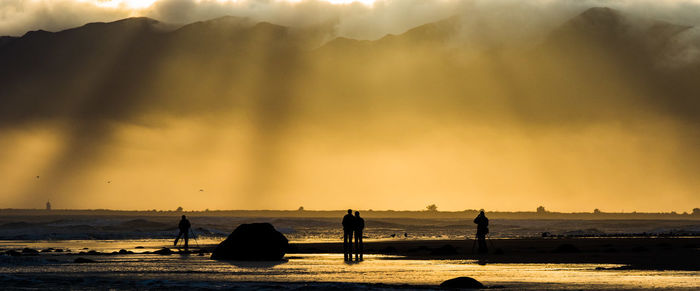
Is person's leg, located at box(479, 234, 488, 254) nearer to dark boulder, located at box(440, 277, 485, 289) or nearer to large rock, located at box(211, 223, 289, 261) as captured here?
large rock, located at box(211, 223, 289, 261)

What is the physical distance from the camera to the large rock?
40.7 metres

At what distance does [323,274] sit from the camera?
30.0m

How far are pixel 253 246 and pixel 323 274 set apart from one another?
11.6 meters

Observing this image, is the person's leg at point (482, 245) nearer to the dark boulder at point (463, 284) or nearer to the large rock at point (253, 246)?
the large rock at point (253, 246)

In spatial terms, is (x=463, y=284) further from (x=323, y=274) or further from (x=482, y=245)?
(x=482, y=245)

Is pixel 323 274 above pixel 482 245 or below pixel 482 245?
below

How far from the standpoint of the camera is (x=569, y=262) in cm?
3566

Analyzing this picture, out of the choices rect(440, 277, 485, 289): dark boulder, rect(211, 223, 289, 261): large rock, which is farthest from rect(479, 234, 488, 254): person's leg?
rect(440, 277, 485, 289): dark boulder

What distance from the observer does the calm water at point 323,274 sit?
998 inches

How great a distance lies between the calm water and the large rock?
2.42m

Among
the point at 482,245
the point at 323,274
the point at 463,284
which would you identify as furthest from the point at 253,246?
the point at 463,284

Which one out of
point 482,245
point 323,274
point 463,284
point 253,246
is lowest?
point 463,284

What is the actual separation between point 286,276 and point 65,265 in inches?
465

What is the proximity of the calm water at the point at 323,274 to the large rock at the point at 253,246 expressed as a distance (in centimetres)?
242
